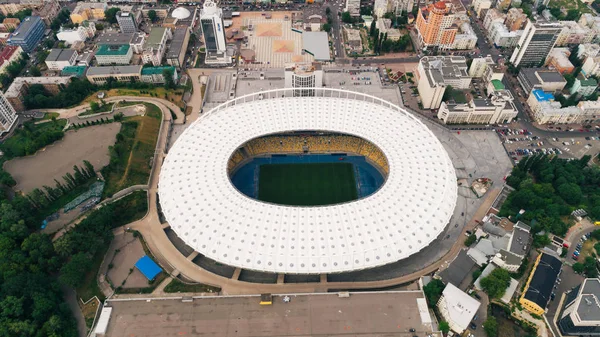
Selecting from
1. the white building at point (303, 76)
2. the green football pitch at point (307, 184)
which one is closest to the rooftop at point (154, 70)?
the white building at point (303, 76)

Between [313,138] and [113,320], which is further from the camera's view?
[313,138]

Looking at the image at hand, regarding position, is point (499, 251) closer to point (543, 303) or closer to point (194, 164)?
point (543, 303)

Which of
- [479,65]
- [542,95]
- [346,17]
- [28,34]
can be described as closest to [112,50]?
[28,34]

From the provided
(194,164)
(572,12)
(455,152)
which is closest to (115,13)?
(194,164)

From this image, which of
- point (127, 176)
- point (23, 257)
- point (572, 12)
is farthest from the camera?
point (572, 12)

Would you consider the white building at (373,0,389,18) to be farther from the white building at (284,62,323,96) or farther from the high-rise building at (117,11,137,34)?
the high-rise building at (117,11,137,34)

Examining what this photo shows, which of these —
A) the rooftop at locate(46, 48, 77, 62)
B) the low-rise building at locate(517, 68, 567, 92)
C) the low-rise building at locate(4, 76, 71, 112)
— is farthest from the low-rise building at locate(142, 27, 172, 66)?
the low-rise building at locate(517, 68, 567, 92)

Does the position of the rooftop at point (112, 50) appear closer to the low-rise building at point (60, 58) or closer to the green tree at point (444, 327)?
the low-rise building at point (60, 58)

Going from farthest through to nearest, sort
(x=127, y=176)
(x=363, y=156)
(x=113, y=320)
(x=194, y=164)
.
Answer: (x=363, y=156), (x=127, y=176), (x=194, y=164), (x=113, y=320)
